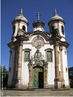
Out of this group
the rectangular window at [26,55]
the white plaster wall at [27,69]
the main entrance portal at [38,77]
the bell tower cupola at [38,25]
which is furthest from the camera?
the bell tower cupola at [38,25]

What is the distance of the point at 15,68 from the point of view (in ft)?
67.3

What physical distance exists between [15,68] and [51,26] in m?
9.78

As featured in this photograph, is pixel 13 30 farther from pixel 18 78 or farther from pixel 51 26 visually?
pixel 18 78

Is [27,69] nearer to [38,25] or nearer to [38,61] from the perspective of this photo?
[38,61]

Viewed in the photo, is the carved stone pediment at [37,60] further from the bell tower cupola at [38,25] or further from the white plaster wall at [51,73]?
the bell tower cupola at [38,25]

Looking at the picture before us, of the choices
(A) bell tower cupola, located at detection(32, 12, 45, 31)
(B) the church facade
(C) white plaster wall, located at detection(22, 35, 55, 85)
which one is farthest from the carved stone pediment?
(A) bell tower cupola, located at detection(32, 12, 45, 31)

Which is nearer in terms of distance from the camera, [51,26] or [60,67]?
[60,67]

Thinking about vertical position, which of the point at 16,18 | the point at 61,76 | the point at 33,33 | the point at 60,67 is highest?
the point at 16,18

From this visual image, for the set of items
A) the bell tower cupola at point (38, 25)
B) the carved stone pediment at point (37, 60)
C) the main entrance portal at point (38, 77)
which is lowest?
the main entrance portal at point (38, 77)

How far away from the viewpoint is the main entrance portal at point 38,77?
19.2 meters

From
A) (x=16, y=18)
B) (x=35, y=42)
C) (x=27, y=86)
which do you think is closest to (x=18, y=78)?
(x=27, y=86)

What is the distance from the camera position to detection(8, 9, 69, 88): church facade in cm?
1894

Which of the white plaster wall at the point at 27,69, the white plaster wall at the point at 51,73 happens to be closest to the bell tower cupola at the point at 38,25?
the white plaster wall at the point at 27,69

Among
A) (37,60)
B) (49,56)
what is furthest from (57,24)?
(37,60)
